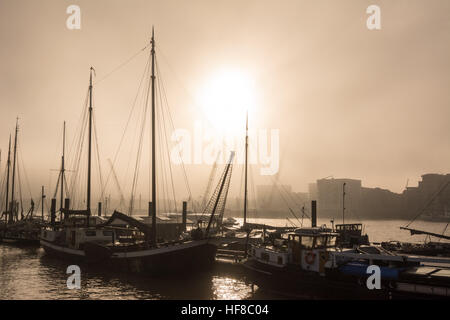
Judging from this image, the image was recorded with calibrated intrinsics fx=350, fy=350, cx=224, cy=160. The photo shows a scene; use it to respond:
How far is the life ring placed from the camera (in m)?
25.0

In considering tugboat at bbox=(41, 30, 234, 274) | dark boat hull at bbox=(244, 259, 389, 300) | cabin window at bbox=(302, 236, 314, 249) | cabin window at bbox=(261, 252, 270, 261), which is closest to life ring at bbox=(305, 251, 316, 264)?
cabin window at bbox=(302, 236, 314, 249)

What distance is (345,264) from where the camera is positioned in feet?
77.6

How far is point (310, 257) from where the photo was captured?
82.7 feet

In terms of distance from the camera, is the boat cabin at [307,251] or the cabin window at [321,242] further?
the cabin window at [321,242]

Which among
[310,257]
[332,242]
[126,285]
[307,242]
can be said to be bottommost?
[126,285]

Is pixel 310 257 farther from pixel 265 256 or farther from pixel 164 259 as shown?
pixel 164 259

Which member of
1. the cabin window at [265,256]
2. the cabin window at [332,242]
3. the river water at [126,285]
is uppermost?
the cabin window at [332,242]

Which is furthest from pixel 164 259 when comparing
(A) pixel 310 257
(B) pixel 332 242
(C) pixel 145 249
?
(B) pixel 332 242

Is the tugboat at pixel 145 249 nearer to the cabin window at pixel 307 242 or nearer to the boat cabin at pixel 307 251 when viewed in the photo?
the boat cabin at pixel 307 251

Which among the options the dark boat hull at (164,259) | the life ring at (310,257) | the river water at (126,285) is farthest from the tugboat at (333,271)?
the dark boat hull at (164,259)

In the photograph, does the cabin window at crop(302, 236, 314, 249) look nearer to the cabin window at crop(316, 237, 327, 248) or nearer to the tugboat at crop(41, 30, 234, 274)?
the cabin window at crop(316, 237, 327, 248)

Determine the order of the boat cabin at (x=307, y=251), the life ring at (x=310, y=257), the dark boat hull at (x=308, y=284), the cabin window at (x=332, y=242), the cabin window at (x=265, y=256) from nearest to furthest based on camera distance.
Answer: the dark boat hull at (x=308, y=284) < the boat cabin at (x=307, y=251) < the life ring at (x=310, y=257) < the cabin window at (x=332, y=242) < the cabin window at (x=265, y=256)

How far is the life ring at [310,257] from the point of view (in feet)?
82.1
